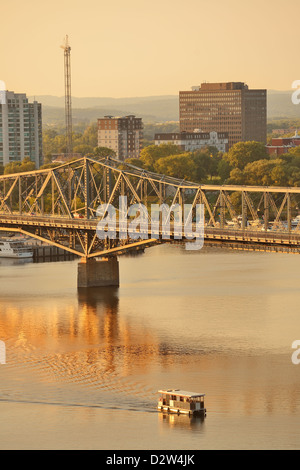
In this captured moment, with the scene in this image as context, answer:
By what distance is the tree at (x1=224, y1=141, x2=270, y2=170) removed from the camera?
140337mm

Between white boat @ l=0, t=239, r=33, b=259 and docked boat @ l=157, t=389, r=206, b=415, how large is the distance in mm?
47903

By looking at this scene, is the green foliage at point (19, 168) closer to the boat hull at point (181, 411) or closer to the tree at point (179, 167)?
the tree at point (179, 167)

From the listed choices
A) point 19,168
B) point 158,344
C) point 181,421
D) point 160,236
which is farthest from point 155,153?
point 181,421

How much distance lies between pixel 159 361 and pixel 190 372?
270 cm

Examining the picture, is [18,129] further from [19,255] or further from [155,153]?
[19,255]

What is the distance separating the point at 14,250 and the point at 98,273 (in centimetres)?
1857

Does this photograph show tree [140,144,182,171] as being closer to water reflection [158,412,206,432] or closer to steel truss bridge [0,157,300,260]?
steel truss bridge [0,157,300,260]

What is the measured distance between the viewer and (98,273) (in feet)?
239

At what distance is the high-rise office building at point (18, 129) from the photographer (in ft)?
567

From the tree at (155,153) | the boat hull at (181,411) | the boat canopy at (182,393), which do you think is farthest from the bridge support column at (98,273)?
the tree at (155,153)

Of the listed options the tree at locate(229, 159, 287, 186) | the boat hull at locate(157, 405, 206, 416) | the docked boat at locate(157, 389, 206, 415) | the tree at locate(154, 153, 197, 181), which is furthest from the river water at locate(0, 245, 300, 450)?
the tree at locate(154, 153, 197, 181)

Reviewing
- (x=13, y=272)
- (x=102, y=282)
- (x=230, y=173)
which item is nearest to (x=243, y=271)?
(x=102, y=282)

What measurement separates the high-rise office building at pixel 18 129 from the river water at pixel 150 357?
94.9 m
